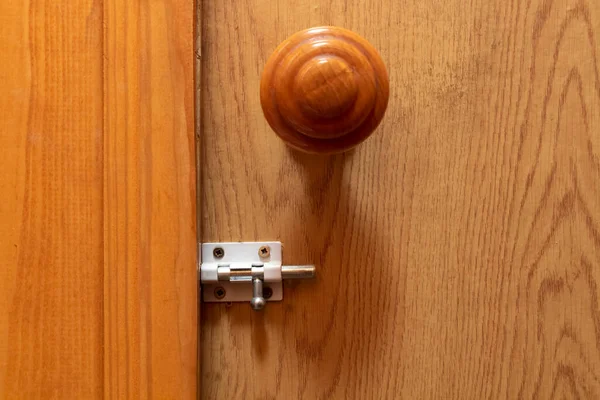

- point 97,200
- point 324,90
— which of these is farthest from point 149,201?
point 324,90

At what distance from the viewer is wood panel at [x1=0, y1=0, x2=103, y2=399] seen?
1.30ft

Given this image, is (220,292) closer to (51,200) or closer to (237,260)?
A: (237,260)

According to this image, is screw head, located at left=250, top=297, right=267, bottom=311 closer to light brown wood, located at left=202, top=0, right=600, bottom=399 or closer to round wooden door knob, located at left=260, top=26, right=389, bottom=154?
light brown wood, located at left=202, top=0, right=600, bottom=399

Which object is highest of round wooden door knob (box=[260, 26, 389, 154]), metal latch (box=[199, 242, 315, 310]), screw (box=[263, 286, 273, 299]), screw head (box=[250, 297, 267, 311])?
round wooden door knob (box=[260, 26, 389, 154])

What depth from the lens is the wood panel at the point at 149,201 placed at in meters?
0.39

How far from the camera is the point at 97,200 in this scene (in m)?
0.40

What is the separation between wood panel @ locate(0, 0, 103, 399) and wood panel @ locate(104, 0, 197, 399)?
0.05 ft

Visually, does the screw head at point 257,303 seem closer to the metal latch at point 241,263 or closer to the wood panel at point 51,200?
the metal latch at point 241,263

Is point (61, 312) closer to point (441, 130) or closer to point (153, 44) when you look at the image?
point (153, 44)

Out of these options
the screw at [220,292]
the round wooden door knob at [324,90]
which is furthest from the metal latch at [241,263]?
the round wooden door knob at [324,90]

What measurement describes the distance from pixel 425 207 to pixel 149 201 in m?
0.25

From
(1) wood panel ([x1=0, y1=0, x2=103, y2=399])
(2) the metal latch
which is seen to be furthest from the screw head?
(1) wood panel ([x1=0, y1=0, x2=103, y2=399])

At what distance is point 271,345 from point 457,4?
1.20 feet

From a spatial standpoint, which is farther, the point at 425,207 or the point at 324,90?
the point at 425,207
